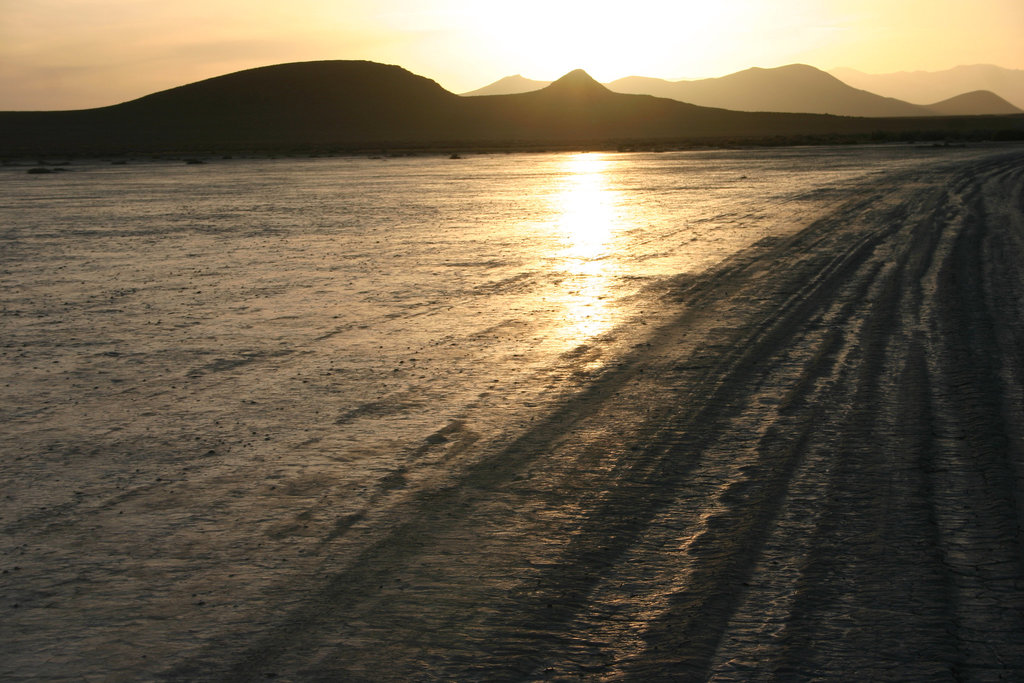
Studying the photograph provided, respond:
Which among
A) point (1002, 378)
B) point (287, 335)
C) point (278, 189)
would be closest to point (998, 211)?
point (1002, 378)

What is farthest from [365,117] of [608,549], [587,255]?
[608,549]

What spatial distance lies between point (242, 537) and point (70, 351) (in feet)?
17.5

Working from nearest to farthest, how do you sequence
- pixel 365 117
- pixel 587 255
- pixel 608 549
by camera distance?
pixel 608 549 → pixel 587 255 → pixel 365 117

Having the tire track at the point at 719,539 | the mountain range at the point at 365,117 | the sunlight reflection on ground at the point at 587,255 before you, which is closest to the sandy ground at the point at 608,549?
the tire track at the point at 719,539

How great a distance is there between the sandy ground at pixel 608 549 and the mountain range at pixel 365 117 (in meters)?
142

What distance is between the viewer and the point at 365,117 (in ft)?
553

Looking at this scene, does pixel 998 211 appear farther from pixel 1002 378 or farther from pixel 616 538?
pixel 616 538

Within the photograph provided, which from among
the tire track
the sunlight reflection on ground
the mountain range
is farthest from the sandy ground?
the mountain range

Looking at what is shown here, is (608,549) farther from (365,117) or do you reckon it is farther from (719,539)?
(365,117)

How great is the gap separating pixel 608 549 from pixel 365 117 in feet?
561

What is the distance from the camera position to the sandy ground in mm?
3709

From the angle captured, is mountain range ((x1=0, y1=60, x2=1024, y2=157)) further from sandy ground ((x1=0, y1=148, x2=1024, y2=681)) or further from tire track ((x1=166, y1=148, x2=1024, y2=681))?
sandy ground ((x1=0, y1=148, x2=1024, y2=681))

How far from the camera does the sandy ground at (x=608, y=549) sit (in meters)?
3.71

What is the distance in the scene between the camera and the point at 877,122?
17038 centimetres
